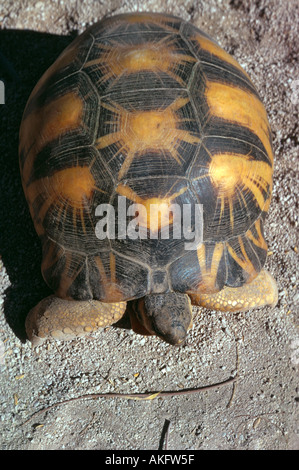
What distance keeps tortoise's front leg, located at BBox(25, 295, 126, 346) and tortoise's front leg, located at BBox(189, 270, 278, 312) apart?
0.51m

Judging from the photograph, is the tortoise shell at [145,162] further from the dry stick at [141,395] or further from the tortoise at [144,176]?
the dry stick at [141,395]

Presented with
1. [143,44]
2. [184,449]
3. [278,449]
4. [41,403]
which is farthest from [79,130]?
[278,449]

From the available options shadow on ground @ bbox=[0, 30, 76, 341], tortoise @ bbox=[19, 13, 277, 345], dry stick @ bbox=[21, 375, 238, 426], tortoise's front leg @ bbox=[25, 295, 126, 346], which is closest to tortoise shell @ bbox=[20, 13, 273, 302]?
tortoise @ bbox=[19, 13, 277, 345]

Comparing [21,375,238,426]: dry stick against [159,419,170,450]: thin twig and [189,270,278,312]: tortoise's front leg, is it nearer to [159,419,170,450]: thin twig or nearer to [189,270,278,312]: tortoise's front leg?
[159,419,170,450]: thin twig

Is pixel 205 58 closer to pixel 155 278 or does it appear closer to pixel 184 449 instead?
pixel 155 278

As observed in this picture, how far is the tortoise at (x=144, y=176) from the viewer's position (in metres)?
2.48

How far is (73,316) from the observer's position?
2.82 meters

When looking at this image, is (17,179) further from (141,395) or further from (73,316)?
(141,395)

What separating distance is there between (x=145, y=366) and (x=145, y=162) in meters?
1.38

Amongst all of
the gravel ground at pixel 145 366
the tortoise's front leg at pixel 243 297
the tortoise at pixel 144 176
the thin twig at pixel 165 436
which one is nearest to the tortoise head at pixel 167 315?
the tortoise at pixel 144 176

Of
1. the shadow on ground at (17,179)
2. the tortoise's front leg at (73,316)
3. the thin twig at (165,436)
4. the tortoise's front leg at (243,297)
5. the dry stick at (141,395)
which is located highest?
the shadow on ground at (17,179)

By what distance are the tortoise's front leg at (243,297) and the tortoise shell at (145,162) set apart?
0.56ft

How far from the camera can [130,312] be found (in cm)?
296

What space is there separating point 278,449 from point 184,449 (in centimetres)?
59
